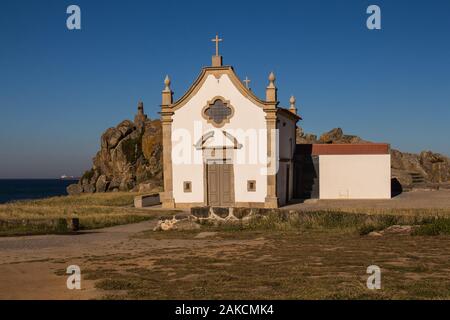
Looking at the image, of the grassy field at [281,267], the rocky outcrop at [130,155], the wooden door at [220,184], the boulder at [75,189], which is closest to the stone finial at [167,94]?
the wooden door at [220,184]

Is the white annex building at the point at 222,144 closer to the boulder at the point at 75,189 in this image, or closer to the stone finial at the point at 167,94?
the stone finial at the point at 167,94

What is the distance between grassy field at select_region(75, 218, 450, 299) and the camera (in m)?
9.50

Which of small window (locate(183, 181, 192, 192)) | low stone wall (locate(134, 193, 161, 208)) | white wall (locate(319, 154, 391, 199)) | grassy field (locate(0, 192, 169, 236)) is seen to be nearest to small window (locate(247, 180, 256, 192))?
small window (locate(183, 181, 192, 192))

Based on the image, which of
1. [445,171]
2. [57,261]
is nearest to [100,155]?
[445,171]

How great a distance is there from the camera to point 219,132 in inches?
1176

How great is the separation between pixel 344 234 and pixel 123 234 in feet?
26.1

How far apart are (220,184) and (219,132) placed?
2.84 m

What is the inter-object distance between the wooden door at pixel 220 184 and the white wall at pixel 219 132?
33cm

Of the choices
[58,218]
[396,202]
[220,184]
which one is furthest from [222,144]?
[58,218]

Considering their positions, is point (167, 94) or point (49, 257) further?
point (167, 94)

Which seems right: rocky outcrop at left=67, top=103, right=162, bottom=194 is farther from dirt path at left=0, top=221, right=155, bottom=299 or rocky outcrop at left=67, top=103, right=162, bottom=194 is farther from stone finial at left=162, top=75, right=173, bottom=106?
dirt path at left=0, top=221, right=155, bottom=299

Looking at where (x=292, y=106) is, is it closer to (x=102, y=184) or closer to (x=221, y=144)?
(x=221, y=144)

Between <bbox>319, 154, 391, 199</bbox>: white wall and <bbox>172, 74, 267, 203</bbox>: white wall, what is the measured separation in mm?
6310
